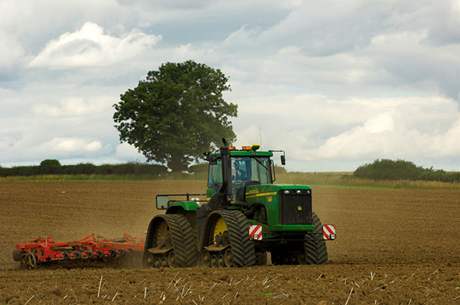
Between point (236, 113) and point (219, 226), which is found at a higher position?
point (236, 113)

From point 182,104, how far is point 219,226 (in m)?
50.8

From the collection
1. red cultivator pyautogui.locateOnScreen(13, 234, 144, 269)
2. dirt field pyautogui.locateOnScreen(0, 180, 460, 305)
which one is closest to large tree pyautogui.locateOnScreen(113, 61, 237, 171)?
dirt field pyautogui.locateOnScreen(0, 180, 460, 305)

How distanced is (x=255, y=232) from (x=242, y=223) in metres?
0.32

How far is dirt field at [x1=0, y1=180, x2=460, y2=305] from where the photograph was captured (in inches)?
497

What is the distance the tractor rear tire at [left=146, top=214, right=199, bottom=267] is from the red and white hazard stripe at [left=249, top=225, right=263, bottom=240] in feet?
6.05

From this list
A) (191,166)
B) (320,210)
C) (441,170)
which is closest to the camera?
(320,210)

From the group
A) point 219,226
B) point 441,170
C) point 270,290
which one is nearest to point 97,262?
point 219,226

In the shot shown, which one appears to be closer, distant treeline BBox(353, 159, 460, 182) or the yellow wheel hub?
the yellow wheel hub

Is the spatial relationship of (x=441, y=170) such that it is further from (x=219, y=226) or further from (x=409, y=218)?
(x=219, y=226)

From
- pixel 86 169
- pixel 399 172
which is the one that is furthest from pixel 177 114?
pixel 399 172

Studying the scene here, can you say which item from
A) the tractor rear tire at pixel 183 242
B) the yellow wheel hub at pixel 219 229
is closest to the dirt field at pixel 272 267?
the yellow wheel hub at pixel 219 229

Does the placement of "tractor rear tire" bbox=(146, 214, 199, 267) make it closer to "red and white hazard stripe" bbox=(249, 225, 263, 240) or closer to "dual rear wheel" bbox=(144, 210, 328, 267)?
"dual rear wheel" bbox=(144, 210, 328, 267)

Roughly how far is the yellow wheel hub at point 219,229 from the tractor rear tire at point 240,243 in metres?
0.67

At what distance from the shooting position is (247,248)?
17062mm
